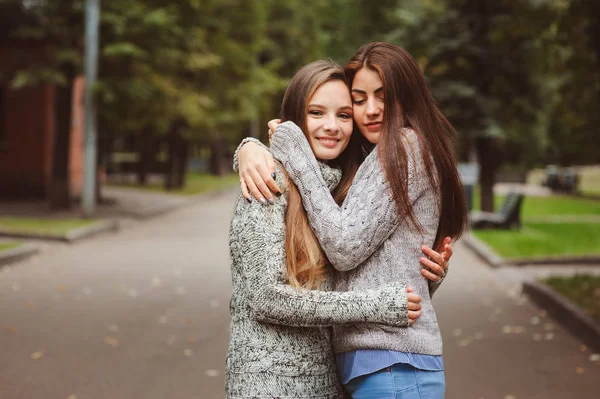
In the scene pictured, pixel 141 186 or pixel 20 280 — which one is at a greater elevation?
pixel 20 280

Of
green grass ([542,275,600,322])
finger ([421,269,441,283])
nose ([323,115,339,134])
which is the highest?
nose ([323,115,339,134])

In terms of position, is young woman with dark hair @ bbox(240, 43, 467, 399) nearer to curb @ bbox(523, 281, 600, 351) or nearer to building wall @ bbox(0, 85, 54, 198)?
curb @ bbox(523, 281, 600, 351)

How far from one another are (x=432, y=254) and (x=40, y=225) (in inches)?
620

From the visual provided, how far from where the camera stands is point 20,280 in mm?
11078

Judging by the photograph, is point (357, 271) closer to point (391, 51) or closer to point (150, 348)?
point (391, 51)

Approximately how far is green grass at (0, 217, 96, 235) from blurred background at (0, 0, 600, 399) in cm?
7

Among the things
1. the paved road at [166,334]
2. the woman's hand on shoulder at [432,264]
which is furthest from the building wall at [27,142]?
the woman's hand on shoulder at [432,264]

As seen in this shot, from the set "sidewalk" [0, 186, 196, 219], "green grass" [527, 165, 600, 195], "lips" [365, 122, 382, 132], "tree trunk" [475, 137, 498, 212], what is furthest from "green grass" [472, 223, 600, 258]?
"green grass" [527, 165, 600, 195]

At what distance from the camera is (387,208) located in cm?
265

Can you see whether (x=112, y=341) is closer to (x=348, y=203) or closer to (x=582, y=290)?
(x=348, y=203)

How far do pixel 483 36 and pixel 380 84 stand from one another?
848 inches

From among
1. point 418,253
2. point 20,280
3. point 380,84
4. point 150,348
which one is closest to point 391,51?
point 380,84

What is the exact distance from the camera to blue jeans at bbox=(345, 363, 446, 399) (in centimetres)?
260

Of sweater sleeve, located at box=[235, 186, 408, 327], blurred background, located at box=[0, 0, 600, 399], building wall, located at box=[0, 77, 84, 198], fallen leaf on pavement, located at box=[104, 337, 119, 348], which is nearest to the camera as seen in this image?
sweater sleeve, located at box=[235, 186, 408, 327]
